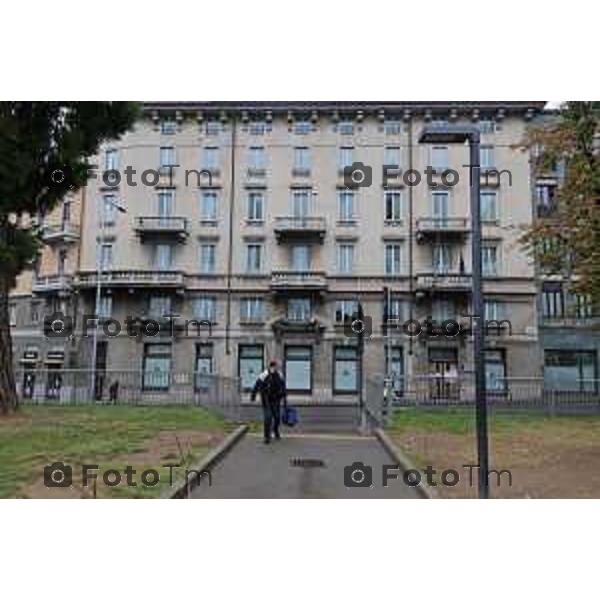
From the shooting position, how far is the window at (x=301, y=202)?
23.7m

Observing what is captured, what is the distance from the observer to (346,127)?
23.6 meters

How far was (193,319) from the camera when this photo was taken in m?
24.5

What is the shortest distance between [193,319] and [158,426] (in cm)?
1095

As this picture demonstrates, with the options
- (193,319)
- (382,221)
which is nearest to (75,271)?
(193,319)

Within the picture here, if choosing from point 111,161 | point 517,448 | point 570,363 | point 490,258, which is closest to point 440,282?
point 490,258

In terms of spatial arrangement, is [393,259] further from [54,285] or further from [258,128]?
[54,285]

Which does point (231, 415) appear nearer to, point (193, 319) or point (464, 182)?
point (193, 319)

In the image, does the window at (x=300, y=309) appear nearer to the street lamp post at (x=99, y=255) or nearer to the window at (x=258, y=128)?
the window at (x=258, y=128)

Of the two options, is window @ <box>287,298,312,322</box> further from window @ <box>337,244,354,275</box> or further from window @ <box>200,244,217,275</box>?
window @ <box>200,244,217,275</box>

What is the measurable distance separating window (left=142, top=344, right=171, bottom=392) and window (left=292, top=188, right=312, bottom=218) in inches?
251

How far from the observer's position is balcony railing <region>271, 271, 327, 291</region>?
23594 mm

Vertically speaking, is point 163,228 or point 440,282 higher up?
point 163,228

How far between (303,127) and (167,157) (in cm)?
453

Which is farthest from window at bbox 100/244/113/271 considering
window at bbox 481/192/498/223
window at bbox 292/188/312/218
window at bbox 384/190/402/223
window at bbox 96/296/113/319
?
window at bbox 481/192/498/223
